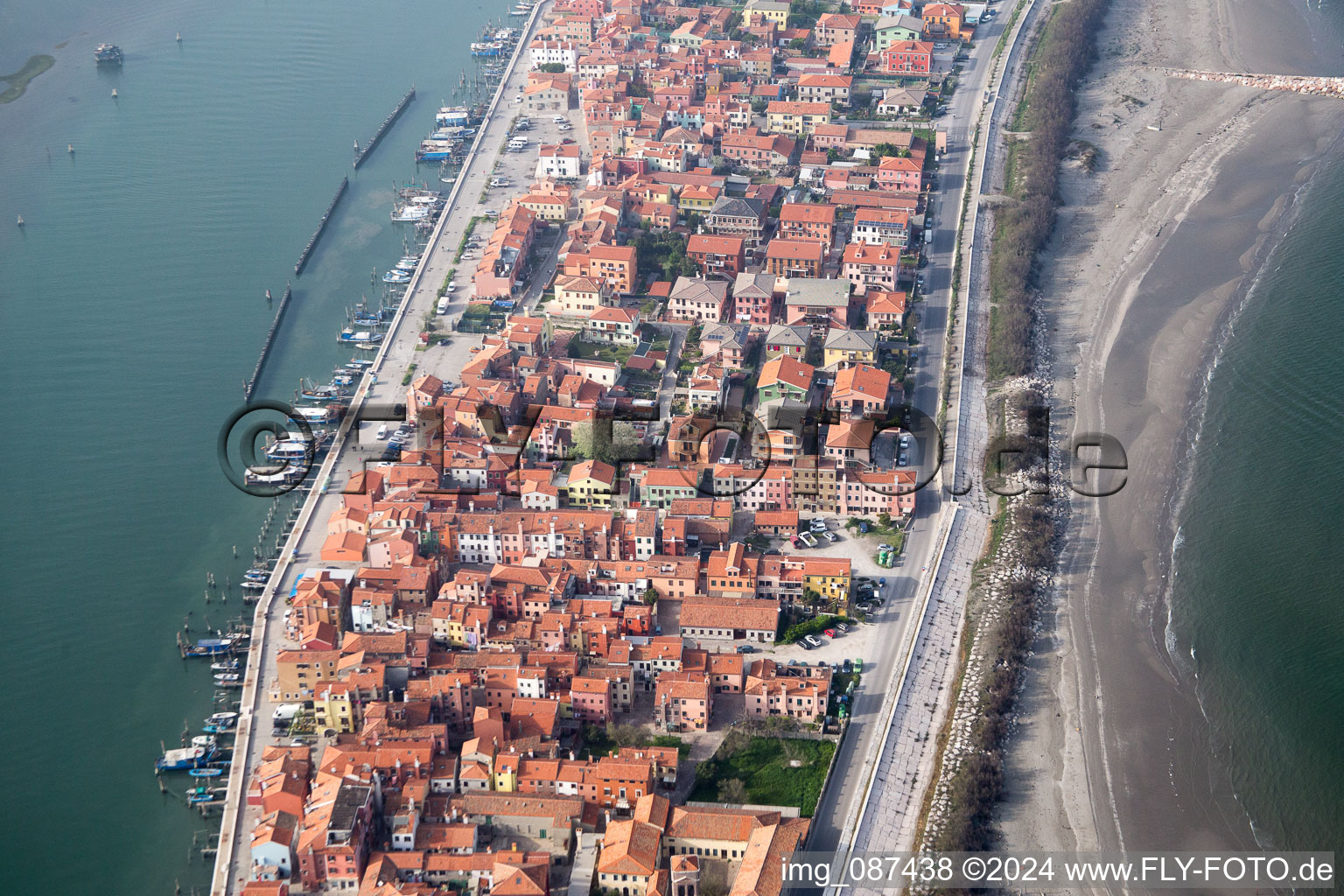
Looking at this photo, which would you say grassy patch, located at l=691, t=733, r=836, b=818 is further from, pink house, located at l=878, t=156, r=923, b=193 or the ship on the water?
the ship on the water

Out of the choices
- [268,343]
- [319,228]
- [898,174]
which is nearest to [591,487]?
[268,343]

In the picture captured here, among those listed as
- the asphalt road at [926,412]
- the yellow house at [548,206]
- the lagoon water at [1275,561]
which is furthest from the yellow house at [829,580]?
the yellow house at [548,206]

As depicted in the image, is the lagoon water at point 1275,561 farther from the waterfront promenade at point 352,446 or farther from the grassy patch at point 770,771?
the waterfront promenade at point 352,446

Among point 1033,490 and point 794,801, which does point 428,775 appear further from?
point 1033,490

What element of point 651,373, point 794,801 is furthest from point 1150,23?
point 794,801

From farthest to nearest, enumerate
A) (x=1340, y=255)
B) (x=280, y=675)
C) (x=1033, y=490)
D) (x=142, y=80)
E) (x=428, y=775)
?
(x=142, y=80) < (x=1340, y=255) < (x=1033, y=490) < (x=280, y=675) < (x=428, y=775)

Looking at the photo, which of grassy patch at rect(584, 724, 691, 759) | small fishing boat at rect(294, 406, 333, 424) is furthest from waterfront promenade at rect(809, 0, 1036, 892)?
small fishing boat at rect(294, 406, 333, 424)

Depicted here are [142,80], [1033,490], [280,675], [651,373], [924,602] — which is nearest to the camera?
[280,675]
